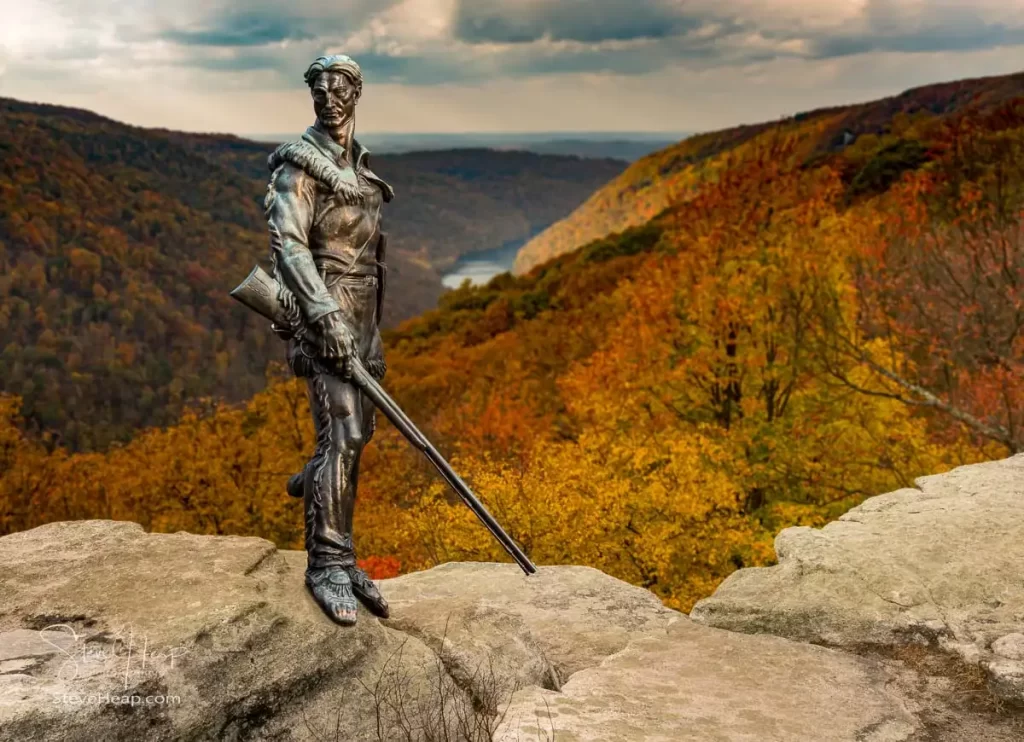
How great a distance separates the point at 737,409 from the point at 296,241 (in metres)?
16.3

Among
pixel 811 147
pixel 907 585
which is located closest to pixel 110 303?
pixel 811 147

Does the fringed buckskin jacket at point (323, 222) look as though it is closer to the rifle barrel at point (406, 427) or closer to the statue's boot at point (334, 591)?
the rifle barrel at point (406, 427)

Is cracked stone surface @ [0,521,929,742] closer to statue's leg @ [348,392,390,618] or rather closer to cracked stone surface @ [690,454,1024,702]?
statue's leg @ [348,392,390,618]

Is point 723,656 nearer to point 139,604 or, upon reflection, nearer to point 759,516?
point 139,604

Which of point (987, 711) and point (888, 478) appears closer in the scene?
point (987, 711)

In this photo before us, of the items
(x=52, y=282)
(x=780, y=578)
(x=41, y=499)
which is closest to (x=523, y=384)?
(x=41, y=499)

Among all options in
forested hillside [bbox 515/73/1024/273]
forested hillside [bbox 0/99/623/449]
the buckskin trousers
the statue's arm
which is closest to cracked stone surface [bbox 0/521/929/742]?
the buckskin trousers

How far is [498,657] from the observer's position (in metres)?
6.67

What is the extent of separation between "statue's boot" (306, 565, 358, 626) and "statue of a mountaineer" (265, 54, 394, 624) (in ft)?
0.03

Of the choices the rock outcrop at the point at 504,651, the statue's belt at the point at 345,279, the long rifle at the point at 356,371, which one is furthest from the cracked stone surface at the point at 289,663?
the statue's belt at the point at 345,279

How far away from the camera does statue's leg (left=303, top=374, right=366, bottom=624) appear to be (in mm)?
6781

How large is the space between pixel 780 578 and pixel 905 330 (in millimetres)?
11365

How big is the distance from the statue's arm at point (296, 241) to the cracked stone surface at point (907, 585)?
15.7ft

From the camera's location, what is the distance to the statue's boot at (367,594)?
6.95m
